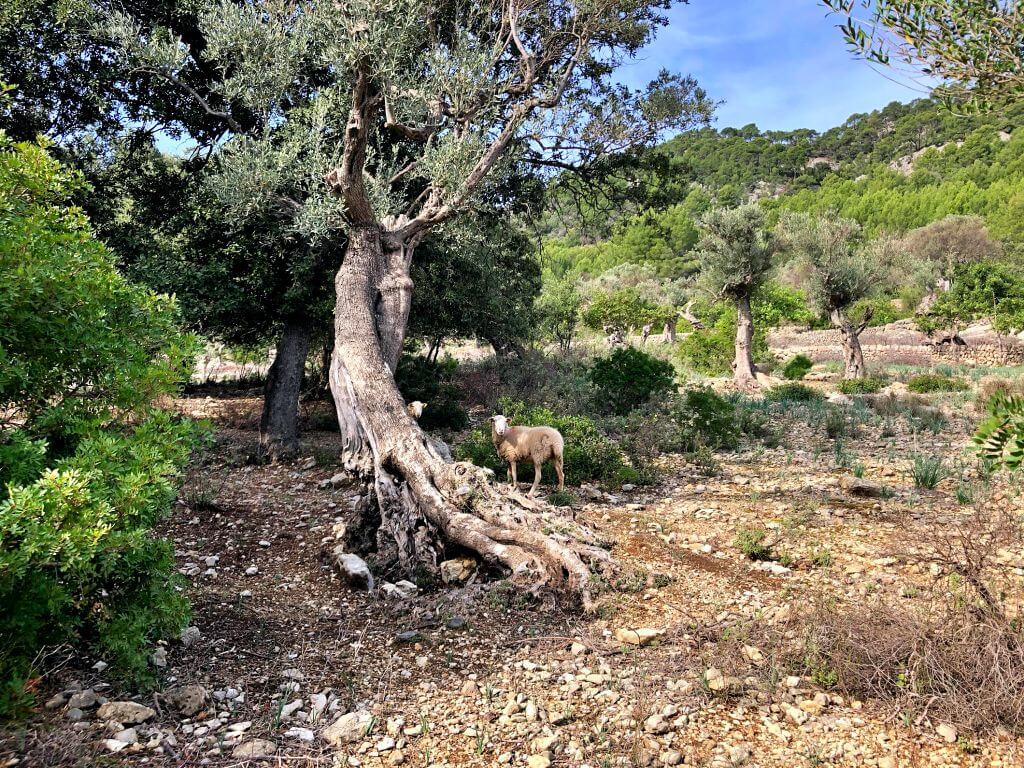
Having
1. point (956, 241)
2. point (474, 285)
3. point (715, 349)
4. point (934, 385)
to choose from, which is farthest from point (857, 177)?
point (474, 285)

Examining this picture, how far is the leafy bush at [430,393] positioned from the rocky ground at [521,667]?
636cm

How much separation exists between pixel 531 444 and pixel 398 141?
690 centimetres

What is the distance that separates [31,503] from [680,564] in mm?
4749

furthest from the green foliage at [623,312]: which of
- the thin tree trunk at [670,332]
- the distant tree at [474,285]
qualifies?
the distant tree at [474,285]

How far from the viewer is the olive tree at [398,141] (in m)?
5.88

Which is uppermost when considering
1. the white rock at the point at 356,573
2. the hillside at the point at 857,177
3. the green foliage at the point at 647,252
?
the hillside at the point at 857,177

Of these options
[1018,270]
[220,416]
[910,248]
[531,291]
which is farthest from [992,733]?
[910,248]

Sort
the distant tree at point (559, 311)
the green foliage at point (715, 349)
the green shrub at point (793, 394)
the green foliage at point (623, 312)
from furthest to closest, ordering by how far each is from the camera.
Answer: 1. the green foliage at point (623, 312)
2. the green foliage at point (715, 349)
3. the distant tree at point (559, 311)
4. the green shrub at point (793, 394)

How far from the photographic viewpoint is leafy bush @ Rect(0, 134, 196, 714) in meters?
2.52

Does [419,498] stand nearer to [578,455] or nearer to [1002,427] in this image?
[578,455]

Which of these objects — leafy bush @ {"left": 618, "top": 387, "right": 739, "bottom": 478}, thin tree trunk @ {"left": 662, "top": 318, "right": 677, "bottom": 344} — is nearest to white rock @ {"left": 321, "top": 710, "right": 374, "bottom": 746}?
leafy bush @ {"left": 618, "top": 387, "right": 739, "bottom": 478}

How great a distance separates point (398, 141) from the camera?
11.1m

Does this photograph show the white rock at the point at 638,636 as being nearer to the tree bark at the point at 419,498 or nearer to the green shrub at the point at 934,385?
the tree bark at the point at 419,498

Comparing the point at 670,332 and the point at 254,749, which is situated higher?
the point at 670,332
